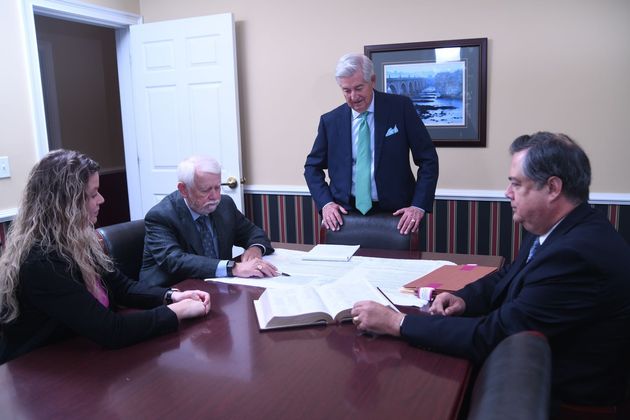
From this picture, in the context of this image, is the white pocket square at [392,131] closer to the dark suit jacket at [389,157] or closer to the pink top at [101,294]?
the dark suit jacket at [389,157]

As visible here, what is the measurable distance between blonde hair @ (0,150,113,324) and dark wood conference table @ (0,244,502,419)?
0.19m

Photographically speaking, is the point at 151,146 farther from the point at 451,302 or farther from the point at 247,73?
the point at 451,302

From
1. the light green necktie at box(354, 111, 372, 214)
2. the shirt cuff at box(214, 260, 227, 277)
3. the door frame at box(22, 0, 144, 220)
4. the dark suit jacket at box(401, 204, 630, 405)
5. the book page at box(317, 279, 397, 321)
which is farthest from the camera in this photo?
the door frame at box(22, 0, 144, 220)

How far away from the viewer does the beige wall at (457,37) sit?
308cm

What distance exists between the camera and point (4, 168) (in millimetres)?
3068

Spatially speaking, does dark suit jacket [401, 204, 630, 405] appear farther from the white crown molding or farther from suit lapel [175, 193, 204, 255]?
the white crown molding

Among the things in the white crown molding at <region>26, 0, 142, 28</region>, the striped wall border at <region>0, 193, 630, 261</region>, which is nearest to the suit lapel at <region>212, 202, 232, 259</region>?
the striped wall border at <region>0, 193, 630, 261</region>

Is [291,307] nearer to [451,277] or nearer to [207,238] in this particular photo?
[451,277]

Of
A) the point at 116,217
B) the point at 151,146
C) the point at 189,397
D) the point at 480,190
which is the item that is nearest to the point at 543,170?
the point at 189,397

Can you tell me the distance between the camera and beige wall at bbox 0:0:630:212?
308 cm

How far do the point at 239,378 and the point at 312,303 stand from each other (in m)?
0.38

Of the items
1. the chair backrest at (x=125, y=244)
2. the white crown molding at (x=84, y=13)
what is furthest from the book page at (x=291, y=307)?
the white crown molding at (x=84, y=13)

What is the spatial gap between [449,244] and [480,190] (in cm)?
42

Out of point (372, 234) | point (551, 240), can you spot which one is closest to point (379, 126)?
point (372, 234)
